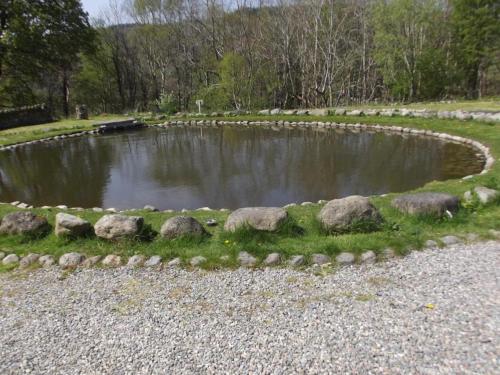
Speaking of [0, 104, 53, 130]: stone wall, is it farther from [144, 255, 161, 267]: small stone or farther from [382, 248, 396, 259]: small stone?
[382, 248, 396, 259]: small stone

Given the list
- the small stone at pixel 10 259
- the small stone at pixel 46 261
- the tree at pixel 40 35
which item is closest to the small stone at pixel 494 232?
the small stone at pixel 46 261

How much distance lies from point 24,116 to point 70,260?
22.3 meters

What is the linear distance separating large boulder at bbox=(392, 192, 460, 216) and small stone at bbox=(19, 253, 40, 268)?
528 centimetres

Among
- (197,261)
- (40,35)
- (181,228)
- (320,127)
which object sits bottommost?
(197,261)

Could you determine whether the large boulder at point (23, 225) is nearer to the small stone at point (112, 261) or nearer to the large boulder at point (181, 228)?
the small stone at point (112, 261)

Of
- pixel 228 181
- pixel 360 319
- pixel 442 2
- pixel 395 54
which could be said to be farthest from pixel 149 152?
pixel 442 2

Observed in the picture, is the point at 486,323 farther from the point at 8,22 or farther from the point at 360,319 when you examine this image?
the point at 8,22

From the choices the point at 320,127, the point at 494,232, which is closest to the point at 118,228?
the point at 494,232

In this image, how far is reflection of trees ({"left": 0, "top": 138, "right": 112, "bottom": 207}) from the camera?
9.27 meters

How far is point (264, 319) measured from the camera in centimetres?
369

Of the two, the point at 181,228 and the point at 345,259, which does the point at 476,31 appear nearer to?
the point at 345,259

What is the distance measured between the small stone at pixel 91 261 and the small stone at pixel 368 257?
3.46 metres

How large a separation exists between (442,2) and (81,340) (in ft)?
96.8

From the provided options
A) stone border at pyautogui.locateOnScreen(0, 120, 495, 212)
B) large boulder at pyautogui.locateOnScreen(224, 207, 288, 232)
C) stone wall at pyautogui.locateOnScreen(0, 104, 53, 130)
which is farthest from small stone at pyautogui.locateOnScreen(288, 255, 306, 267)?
stone wall at pyautogui.locateOnScreen(0, 104, 53, 130)
